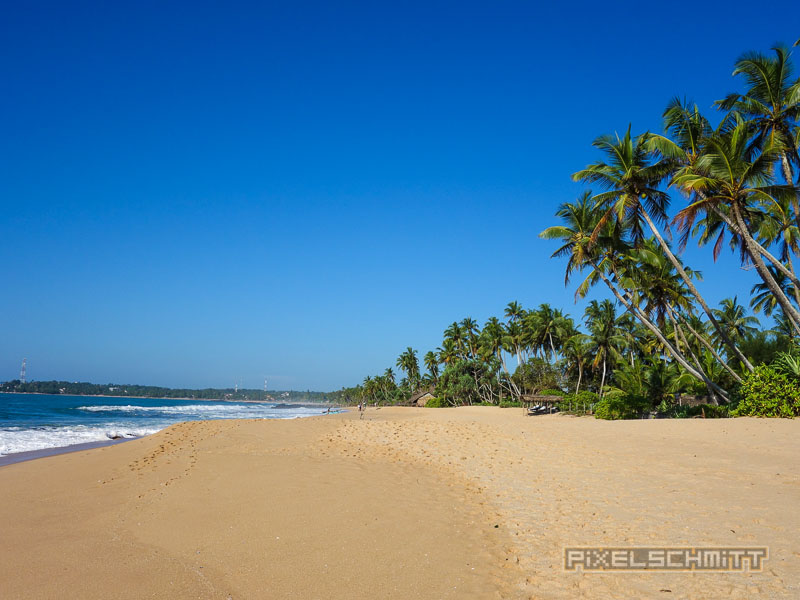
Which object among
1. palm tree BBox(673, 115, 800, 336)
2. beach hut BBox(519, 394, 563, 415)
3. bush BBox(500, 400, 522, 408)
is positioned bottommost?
bush BBox(500, 400, 522, 408)

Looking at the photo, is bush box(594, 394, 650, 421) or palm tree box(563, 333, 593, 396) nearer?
bush box(594, 394, 650, 421)

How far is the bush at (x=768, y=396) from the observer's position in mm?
15719

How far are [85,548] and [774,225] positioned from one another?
995 inches

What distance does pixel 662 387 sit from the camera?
1105 inches

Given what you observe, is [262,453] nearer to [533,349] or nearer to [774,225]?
[774,225]

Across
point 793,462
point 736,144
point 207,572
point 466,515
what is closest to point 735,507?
point 466,515

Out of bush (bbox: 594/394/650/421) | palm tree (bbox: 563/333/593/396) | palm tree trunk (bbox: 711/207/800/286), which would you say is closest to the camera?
palm tree trunk (bbox: 711/207/800/286)

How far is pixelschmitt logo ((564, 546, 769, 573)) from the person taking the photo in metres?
4.57

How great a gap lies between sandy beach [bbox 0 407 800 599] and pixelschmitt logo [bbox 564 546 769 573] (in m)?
0.16

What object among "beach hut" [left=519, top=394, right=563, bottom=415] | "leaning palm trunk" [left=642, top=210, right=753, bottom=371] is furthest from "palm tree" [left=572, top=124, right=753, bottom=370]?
"beach hut" [left=519, top=394, right=563, bottom=415]

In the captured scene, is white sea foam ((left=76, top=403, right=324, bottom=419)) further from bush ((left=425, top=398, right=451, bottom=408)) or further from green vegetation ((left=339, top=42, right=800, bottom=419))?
green vegetation ((left=339, top=42, right=800, bottom=419))

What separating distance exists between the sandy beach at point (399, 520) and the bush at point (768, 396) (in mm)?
4643

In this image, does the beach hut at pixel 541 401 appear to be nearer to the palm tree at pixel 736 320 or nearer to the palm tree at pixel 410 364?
the palm tree at pixel 736 320

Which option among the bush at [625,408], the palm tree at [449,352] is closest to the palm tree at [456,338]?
the palm tree at [449,352]
